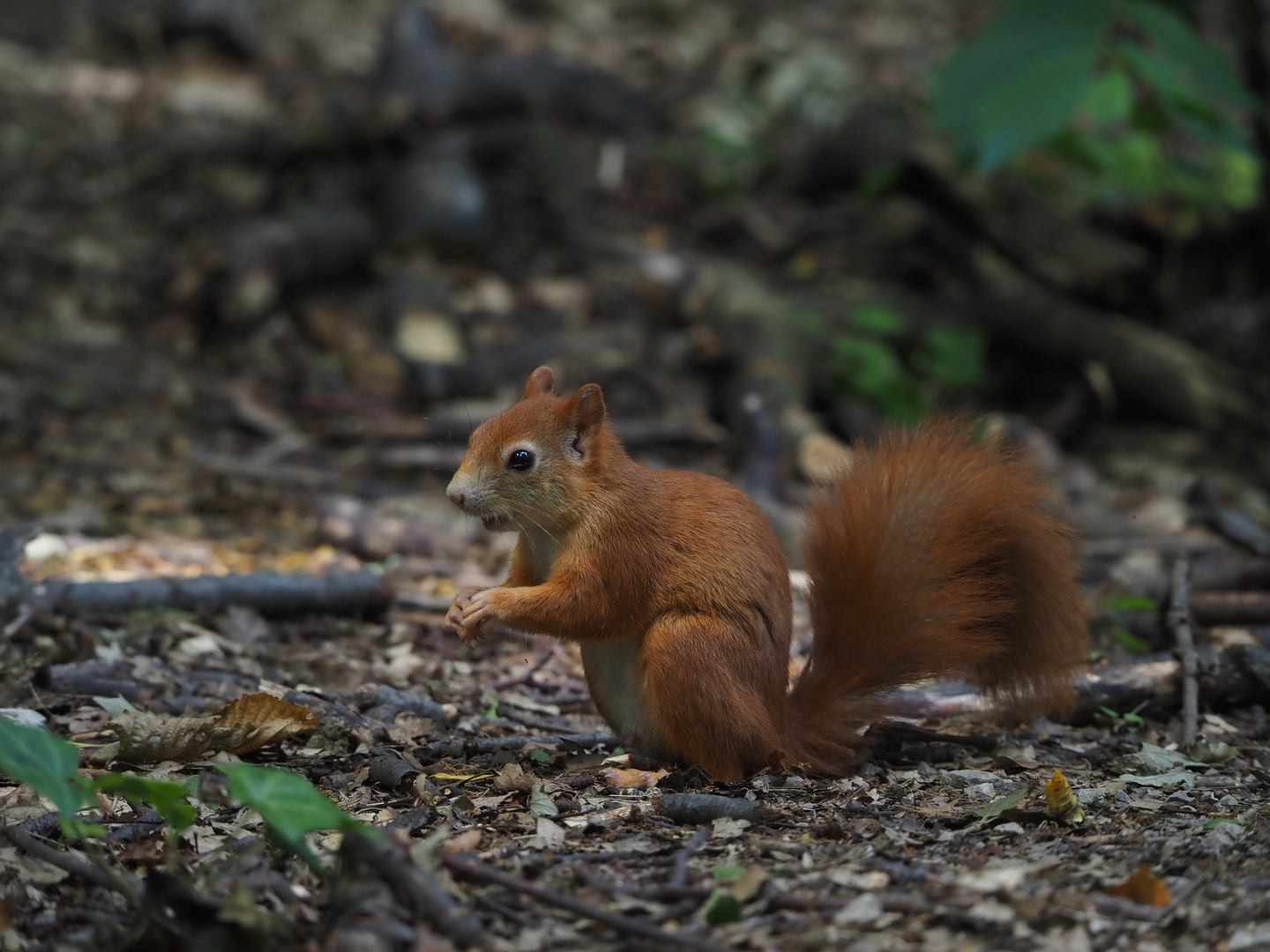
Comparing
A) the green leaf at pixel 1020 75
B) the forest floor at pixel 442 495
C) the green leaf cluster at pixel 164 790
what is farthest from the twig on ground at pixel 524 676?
the green leaf at pixel 1020 75

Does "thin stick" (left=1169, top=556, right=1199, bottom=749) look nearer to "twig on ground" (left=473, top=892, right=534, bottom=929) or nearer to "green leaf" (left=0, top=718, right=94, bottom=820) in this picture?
"twig on ground" (left=473, top=892, right=534, bottom=929)

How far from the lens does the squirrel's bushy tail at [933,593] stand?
112 inches

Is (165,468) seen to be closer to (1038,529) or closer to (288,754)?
(288,754)

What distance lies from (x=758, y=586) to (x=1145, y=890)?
1.04 meters

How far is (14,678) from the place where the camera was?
3.17m

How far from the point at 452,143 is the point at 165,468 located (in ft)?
11.0

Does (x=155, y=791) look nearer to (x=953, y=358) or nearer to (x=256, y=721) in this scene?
(x=256, y=721)

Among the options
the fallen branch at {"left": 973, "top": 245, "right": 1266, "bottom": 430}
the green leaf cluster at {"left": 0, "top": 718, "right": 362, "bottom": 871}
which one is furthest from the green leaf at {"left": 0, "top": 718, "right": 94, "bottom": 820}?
the fallen branch at {"left": 973, "top": 245, "right": 1266, "bottom": 430}

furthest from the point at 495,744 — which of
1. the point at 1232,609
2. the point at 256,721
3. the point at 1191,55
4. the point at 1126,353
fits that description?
the point at 1126,353

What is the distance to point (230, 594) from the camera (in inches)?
154

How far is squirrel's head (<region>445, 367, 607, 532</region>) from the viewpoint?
9.14 ft

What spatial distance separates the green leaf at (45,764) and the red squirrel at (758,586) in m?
0.95

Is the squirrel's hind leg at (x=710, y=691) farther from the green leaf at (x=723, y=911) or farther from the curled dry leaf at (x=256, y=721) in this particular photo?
the curled dry leaf at (x=256, y=721)

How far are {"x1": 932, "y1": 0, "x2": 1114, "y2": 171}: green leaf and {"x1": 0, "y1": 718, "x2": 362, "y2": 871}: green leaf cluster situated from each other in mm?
3978
